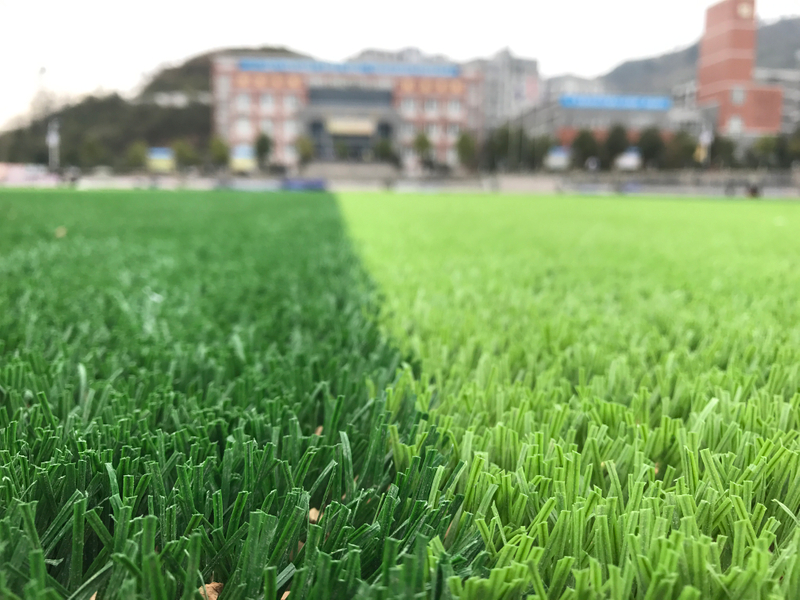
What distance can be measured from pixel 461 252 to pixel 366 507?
3.44 meters

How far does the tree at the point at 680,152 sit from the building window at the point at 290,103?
3849 centimetres

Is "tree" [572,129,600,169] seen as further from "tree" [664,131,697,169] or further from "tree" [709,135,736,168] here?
"tree" [709,135,736,168]

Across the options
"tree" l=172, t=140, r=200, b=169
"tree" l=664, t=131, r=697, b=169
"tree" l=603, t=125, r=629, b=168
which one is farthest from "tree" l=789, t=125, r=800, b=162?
"tree" l=172, t=140, r=200, b=169

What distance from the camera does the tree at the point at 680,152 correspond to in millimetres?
55531

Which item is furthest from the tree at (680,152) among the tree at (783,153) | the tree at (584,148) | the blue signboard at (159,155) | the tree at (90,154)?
the tree at (90,154)

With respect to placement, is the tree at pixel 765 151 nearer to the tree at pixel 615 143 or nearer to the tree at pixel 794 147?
the tree at pixel 794 147

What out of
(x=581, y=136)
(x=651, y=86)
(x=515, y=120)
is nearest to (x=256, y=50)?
(x=515, y=120)

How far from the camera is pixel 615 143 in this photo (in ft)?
187

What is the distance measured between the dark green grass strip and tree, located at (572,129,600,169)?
5815 centimetres

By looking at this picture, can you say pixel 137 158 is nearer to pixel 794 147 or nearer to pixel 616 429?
pixel 794 147

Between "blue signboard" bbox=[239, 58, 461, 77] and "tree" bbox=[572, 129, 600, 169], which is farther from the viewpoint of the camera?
"blue signboard" bbox=[239, 58, 461, 77]

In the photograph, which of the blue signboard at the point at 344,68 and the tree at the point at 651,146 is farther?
the blue signboard at the point at 344,68

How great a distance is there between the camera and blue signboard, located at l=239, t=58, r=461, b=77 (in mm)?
66750

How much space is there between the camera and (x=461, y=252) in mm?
4141
